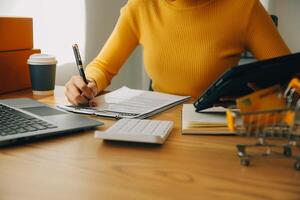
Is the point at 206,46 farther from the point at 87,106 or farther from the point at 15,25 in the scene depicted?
the point at 15,25

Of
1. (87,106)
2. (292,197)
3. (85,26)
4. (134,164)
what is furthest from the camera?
(85,26)

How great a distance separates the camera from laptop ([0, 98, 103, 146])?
71 cm

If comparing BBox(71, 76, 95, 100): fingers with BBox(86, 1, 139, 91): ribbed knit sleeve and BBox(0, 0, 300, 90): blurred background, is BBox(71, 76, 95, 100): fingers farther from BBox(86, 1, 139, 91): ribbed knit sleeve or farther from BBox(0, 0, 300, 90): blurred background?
BBox(0, 0, 300, 90): blurred background

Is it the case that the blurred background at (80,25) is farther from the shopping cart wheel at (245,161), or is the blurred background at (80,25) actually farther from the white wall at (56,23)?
the shopping cart wheel at (245,161)

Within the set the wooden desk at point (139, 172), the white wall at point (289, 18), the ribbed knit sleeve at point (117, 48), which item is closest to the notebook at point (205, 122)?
the wooden desk at point (139, 172)

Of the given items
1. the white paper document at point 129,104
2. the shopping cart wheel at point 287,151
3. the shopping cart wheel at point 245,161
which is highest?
the shopping cart wheel at point 287,151

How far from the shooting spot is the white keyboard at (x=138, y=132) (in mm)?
704

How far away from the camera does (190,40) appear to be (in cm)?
140

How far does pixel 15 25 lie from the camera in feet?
4.44

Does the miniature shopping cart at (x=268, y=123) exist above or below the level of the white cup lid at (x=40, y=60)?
above

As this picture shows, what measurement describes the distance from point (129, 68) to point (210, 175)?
1.98 metres

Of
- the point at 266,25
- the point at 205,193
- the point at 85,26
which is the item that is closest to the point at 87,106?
the point at 205,193

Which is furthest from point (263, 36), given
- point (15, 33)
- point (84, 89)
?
point (15, 33)

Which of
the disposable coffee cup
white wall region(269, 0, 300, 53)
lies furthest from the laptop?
white wall region(269, 0, 300, 53)
